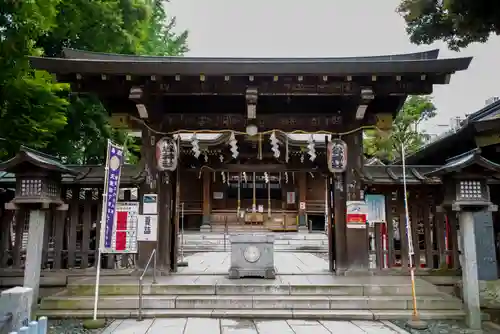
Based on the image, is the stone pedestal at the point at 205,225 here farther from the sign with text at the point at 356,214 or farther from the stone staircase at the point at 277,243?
the sign with text at the point at 356,214

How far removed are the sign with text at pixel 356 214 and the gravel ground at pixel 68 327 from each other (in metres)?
4.98

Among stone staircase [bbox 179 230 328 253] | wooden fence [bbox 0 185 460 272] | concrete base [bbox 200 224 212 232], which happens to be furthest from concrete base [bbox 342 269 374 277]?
concrete base [bbox 200 224 212 232]

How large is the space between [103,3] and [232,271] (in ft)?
25.9

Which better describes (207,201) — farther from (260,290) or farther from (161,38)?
(260,290)

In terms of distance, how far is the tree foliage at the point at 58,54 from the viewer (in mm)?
7645

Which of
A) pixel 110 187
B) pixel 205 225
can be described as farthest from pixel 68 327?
pixel 205 225

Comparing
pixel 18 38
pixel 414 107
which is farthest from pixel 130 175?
pixel 414 107

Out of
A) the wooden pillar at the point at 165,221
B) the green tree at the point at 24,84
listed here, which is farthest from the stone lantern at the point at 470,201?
the green tree at the point at 24,84

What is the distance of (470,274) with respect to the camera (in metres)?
6.28

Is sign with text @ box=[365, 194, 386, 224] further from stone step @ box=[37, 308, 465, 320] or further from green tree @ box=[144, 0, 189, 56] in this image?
green tree @ box=[144, 0, 189, 56]

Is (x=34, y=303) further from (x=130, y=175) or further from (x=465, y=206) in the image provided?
(x=465, y=206)

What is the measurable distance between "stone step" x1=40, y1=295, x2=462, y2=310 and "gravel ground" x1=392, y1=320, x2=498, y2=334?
0.35m

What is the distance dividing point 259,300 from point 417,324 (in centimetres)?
261

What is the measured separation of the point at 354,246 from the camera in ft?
26.3
